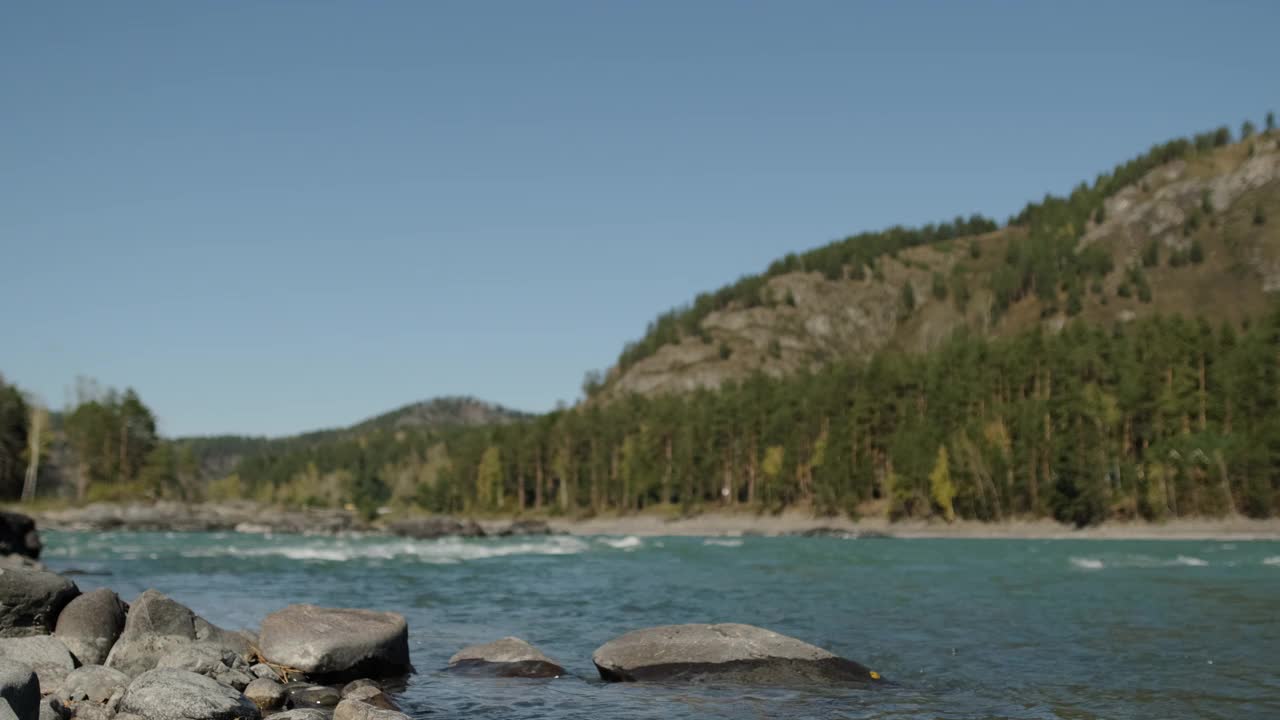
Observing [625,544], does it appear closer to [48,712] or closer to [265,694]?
[265,694]

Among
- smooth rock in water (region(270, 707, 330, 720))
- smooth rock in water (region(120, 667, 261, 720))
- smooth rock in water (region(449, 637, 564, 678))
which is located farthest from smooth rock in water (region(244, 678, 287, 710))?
smooth rock in water (region(449, 637, 564, 678))

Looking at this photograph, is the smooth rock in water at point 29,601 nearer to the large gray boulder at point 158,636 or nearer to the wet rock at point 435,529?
the large gray boulder at point 158,636

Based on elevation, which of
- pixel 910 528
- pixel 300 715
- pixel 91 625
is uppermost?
pixel 91 625

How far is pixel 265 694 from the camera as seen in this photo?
45.3 ft

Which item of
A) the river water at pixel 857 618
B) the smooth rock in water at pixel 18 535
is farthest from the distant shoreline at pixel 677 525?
the smooth rock in water at pixel 18 535

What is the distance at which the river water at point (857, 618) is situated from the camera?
1460cm

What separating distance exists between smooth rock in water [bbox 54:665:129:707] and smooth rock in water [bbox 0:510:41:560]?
143 feet

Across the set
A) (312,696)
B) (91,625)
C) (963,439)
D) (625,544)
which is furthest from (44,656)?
(963,439)

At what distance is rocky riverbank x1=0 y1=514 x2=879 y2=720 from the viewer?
1410cm

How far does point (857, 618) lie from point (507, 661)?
11.7 m

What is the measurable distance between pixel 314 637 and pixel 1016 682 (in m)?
11.8

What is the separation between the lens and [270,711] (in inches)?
540

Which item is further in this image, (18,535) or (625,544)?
(625,544)

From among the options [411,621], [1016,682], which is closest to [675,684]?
[1016,682]
